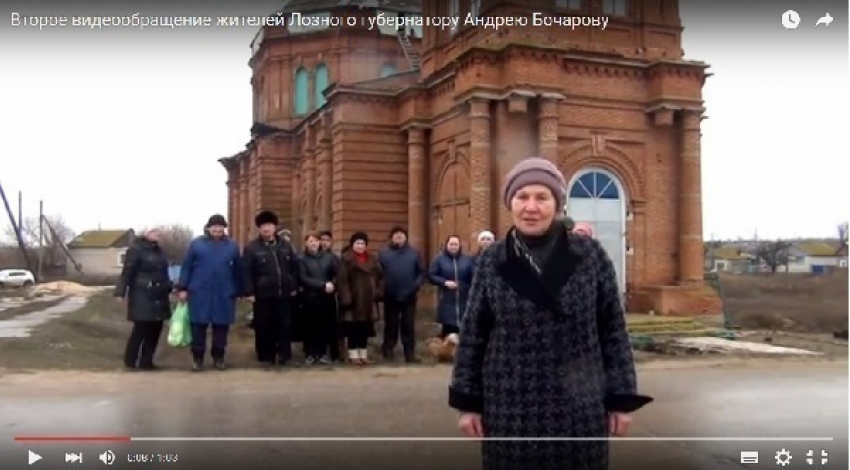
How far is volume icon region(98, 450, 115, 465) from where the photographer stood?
3391 millimetres

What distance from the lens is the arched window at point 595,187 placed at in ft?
43.0

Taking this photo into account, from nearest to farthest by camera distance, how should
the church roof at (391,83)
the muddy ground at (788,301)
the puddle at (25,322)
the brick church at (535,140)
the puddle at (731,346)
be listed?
the muddy ground at (788,301), the puddle at (731,346), the puddle at (25,322), the brick church at (535,140), the church roof at (391,83)

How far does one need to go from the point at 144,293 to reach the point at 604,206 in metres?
8.65

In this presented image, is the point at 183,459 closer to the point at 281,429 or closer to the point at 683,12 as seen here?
the point at 281,429

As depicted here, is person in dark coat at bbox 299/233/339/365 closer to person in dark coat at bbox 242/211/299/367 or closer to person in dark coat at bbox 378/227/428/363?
person in dark coat at bbox 242/211/299/367

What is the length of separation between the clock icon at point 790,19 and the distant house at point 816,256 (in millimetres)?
1045

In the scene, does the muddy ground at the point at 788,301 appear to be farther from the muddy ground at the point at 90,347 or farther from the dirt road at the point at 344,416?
the muddy ground at the point at 90,347

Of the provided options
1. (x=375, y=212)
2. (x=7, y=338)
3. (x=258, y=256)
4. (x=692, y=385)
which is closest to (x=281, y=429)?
(x=258, y=256)

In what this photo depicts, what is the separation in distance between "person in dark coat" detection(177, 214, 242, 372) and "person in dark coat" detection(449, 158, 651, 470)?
174 inches

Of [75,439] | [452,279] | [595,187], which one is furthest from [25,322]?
[595,187]

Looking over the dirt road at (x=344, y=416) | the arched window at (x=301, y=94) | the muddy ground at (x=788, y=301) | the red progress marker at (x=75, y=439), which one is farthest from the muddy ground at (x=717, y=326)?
the arched window at (x=301, y=94)

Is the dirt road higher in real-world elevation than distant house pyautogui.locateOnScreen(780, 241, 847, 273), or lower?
lower

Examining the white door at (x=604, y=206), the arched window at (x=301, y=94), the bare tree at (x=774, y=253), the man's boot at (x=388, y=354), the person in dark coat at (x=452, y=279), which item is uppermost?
the arched window at (x=301, y=94)
